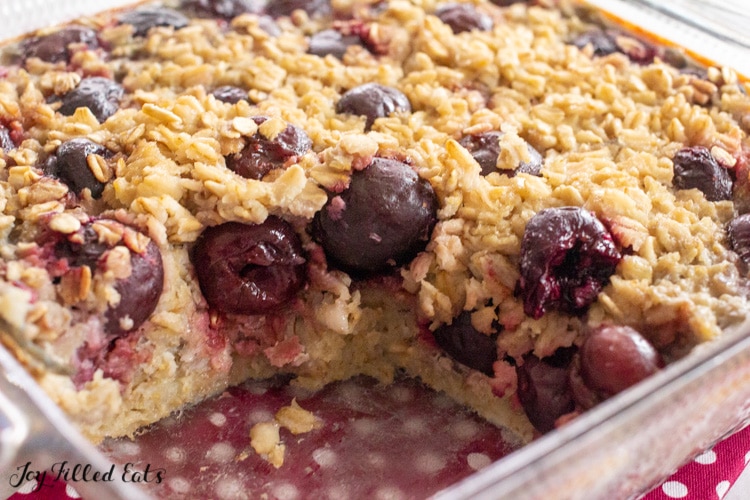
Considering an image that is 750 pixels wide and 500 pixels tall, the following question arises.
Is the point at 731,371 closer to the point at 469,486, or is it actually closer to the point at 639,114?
the point at 469,486

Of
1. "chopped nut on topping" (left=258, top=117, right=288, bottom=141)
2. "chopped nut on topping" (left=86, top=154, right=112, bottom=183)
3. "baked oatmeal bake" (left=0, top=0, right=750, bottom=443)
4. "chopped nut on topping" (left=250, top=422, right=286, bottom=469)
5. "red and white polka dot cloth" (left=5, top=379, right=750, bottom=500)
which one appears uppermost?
"chopped nut on topping" (left=258, top=117, right=288, bottom=141)

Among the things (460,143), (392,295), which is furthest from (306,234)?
(460,143)

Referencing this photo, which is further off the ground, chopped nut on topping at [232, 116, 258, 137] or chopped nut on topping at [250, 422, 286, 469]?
chopped nut on topping at [232, 116, 258, 137]

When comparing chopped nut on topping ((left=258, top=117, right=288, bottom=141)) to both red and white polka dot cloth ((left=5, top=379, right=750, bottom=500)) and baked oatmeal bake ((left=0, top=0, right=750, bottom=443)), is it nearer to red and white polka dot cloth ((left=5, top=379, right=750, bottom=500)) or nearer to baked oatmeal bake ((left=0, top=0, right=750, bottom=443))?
baked oatmeal bake ((left=0, top=0, right=750, bottom=443))

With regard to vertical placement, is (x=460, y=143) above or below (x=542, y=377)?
above

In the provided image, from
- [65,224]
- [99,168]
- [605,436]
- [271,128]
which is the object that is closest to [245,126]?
[271,128]

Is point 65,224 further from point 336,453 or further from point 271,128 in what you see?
point 336,453

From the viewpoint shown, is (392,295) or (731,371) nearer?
(731,371)

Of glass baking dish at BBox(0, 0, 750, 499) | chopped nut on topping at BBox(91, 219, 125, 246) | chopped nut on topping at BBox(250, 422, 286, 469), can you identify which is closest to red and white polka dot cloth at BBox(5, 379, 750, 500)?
chopped nut on topping at BBox(250, 422, 286, 469)
